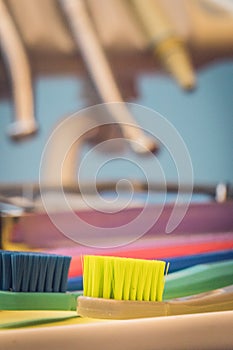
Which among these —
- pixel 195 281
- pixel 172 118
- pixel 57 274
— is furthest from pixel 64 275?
pixel 172 118

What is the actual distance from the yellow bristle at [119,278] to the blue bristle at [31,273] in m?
0.03

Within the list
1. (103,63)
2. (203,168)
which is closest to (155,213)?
(203,168)

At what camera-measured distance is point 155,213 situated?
0.87 metres

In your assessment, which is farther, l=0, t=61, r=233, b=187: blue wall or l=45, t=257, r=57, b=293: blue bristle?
l=0, t=61, r=233, b=187: blue wall

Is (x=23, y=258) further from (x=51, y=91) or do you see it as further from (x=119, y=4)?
(x=119, y=4)

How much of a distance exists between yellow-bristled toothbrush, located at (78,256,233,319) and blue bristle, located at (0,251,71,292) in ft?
0.10

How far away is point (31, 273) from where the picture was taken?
64cm

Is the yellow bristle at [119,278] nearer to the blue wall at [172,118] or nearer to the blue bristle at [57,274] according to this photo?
the blue bristle at [57,274]

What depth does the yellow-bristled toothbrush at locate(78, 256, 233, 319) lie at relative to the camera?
24.1 inches

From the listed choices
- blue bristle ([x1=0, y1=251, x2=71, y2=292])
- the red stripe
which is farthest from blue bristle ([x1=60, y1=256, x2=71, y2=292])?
the red stripe

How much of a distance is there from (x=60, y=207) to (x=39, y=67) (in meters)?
0.17

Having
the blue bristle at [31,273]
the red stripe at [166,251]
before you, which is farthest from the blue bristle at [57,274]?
the red stripe at [166,251]

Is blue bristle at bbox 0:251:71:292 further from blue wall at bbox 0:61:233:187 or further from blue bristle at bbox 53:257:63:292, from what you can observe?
blue wall at bbox 0:61:233:187

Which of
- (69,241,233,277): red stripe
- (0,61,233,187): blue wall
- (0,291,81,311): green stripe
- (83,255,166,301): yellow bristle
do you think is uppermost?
(0,61,233,187): blue wall
